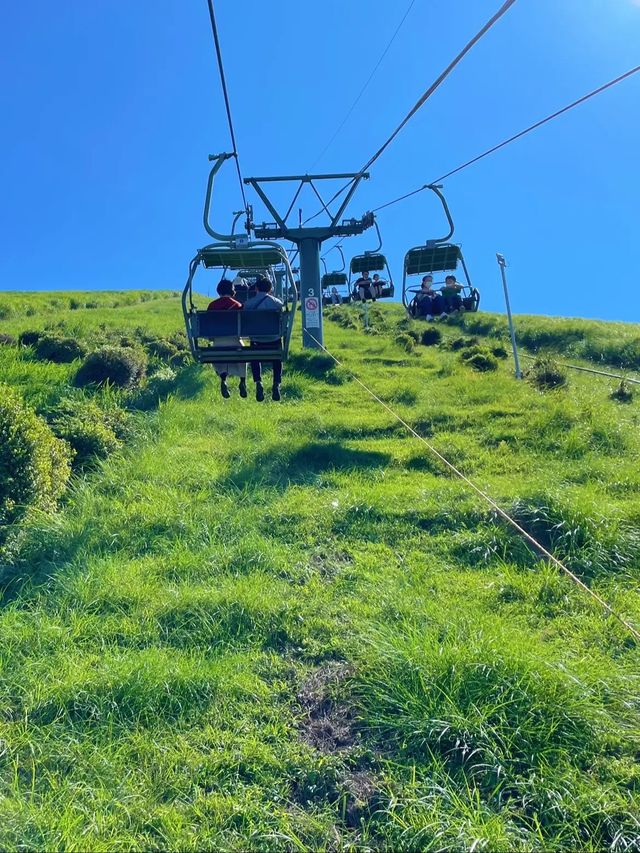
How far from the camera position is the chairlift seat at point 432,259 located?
9.90 meters

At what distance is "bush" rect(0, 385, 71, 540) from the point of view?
7020 millimetres

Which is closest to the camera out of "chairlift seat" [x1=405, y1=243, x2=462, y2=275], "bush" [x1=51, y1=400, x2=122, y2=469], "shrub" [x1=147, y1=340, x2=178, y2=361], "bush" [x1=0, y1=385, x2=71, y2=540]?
"bush" [x1=0, y1=385, x2=71, y2=540]

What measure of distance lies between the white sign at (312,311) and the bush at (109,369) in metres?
5.29

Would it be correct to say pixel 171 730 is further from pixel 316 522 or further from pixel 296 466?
pixel 296 466

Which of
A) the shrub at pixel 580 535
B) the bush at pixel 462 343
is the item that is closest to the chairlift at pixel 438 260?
the shrub at pixel 580 535

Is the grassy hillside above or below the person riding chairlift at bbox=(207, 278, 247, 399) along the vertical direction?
below

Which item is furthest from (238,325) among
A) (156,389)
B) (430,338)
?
(430,338)

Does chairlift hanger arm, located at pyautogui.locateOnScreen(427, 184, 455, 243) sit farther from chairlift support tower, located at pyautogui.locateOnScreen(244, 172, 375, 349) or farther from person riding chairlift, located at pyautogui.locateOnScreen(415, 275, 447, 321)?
chairlift support tower, located at pyautogui.locateOnScreen(244, 172, 375, 349)

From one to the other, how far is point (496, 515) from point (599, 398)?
21.6 feet

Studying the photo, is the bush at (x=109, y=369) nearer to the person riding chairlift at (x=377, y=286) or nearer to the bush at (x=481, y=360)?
the person riding chairlift at (x=377, y=286)

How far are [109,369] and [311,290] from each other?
6255 millimetres

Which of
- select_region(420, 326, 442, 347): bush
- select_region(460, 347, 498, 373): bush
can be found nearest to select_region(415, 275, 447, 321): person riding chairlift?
select_region(460, 347, 498, 373): bush

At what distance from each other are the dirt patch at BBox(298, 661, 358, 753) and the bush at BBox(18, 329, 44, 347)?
15141 mm

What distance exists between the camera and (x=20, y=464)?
7176 mm
